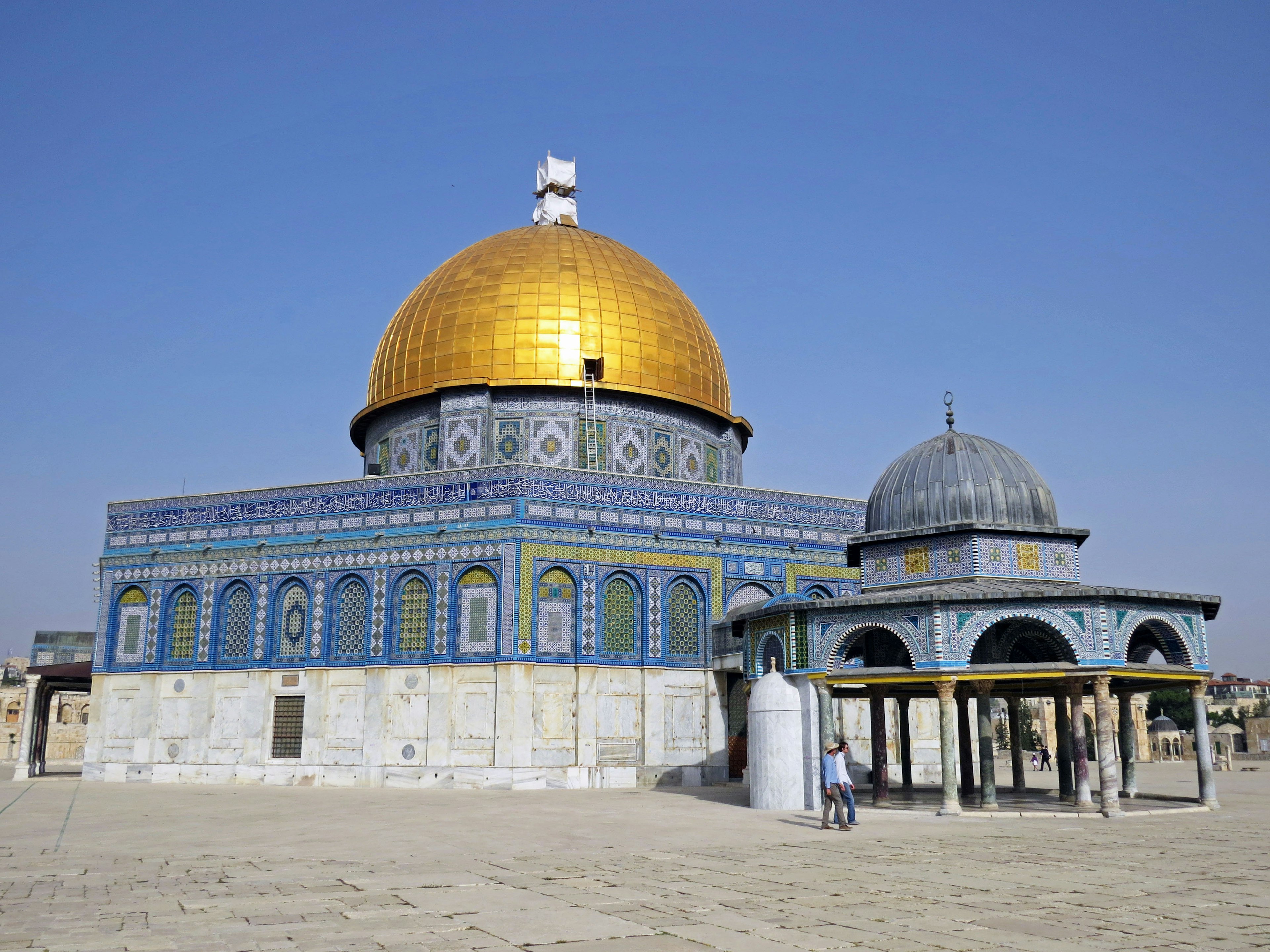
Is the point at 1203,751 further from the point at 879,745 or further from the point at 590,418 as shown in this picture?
the point at 590,418

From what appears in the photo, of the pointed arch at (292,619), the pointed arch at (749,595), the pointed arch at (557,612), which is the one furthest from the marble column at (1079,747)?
the pointed arch at (292,619)

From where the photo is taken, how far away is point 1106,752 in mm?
14477

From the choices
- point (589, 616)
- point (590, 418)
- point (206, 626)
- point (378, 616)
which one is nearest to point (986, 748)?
point (589, 616)

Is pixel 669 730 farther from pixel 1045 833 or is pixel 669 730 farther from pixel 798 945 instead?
pixel 798 945

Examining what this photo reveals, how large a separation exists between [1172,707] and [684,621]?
215 ft

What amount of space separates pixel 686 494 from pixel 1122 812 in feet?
42.8

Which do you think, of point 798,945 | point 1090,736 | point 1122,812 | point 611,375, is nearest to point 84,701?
point 611,375

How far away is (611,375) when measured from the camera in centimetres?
2922

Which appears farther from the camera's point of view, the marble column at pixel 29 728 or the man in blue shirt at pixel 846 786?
the marble column at pixel 29 728

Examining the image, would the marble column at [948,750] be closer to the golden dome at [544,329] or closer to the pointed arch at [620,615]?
the pointed arch at [620,615]

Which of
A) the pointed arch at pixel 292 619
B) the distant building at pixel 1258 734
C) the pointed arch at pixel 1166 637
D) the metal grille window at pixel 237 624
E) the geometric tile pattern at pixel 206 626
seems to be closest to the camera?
the pointed arch at pixel 1166 637

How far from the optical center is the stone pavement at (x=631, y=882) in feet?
22.4

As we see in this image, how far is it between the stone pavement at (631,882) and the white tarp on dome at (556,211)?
2198 cm

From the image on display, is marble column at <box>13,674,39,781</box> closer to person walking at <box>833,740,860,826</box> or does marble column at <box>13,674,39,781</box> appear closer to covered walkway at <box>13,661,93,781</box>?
covered walkway at <box>13,661,93,781</box>
